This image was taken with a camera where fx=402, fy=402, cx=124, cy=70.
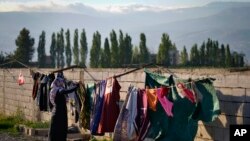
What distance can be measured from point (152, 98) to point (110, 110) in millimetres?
1174

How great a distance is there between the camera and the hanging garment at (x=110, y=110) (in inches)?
302

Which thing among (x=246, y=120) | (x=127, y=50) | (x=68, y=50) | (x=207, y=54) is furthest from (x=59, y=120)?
(x=68, y=50)

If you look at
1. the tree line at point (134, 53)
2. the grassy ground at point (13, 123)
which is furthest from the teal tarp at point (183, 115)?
the tree line at point (134, 53)

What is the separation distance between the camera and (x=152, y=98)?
268 inches

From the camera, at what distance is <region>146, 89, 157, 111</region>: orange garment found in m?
6.76

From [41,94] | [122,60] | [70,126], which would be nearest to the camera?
[41,94]

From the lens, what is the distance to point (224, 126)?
6.71m

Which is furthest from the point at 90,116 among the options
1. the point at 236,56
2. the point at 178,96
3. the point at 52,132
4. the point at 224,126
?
the point at 236,56

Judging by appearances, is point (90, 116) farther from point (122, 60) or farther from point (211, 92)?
point (122, 60)

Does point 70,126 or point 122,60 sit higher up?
point 122,60

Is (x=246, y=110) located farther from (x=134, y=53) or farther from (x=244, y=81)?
(x=134, y=53)

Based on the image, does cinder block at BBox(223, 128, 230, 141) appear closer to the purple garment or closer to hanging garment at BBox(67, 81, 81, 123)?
the purple garment

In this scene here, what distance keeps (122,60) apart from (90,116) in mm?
57936

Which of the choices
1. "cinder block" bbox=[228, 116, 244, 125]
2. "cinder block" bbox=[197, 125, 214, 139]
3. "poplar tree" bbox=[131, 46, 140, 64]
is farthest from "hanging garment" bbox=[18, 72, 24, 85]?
"poplar tree" bbox=[131, 46, 140, 64]
